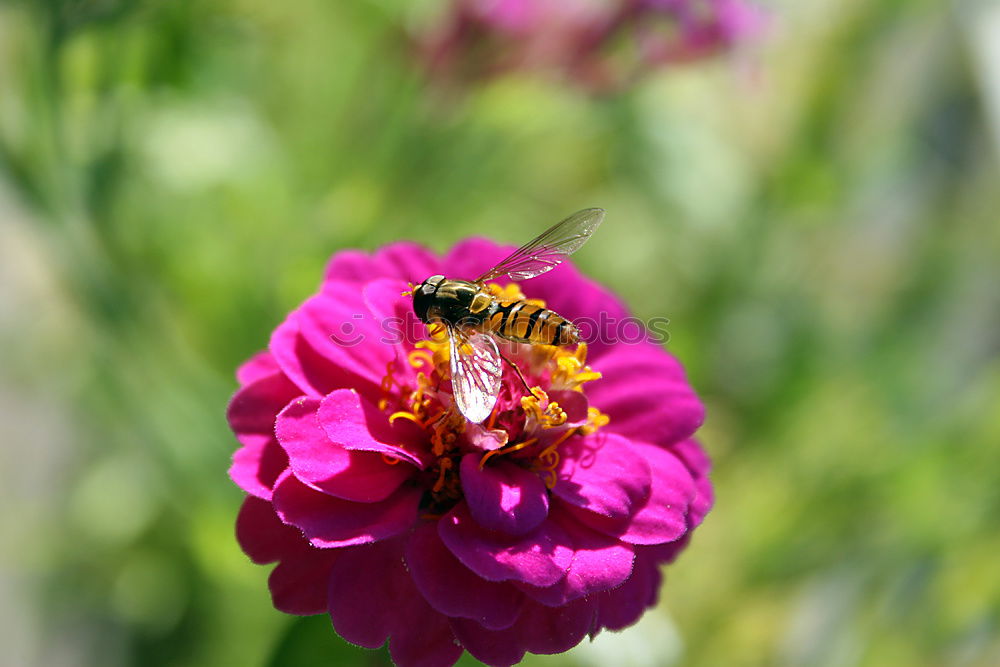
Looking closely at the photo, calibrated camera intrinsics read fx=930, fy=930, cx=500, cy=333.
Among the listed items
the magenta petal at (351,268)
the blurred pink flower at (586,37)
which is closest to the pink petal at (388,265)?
the magenta petal at (351,268)

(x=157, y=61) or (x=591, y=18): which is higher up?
(x=591, y=18)

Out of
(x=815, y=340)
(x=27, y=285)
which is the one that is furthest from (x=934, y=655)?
(x=27, y=285)

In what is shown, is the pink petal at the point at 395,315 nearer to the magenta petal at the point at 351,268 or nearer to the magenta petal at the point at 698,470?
the magenta petal at the point at 351,268

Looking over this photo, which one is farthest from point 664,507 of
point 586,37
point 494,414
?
point 586,37

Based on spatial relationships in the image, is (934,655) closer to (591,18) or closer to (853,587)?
(853,587)

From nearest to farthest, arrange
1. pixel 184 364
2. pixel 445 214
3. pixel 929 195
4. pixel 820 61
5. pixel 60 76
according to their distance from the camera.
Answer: pixel 60 76
pixel 184 364
pixel 445 214
pixel 820 61
pixel 929 195

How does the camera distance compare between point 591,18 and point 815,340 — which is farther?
point 815,340
